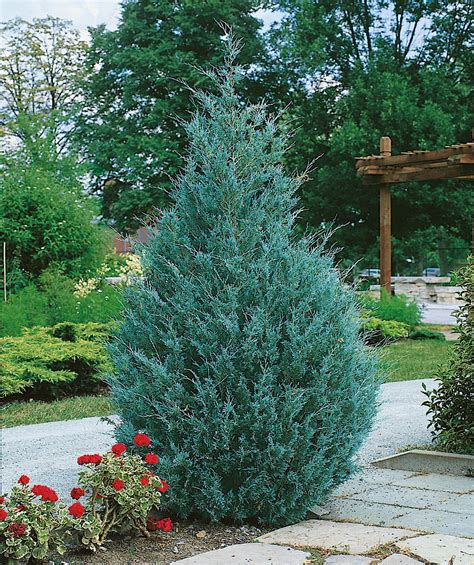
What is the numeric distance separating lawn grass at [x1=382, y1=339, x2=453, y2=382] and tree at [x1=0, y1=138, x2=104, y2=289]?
17.2ft

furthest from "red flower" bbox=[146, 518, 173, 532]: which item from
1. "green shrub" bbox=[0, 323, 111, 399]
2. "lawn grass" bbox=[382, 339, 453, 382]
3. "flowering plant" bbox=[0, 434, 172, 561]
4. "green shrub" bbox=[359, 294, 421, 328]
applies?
"green shrub" bbox=[359, 294, 421, 328]

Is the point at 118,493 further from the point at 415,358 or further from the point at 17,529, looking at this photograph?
the point at 415,358

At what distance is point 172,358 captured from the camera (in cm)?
368

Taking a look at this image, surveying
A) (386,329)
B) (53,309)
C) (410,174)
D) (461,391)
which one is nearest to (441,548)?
(461,391)

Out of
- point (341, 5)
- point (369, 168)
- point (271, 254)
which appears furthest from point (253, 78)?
point (271, 254)

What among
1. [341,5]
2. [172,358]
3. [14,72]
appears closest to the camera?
[172,358]

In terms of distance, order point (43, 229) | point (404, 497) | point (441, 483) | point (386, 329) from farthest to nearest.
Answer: point (43, 229) < point (386, 329) < point (441, 483) < point (404, 497)

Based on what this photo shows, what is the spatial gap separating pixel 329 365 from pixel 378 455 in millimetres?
1941

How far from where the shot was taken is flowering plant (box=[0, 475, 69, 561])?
296cm

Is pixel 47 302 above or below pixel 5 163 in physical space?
below

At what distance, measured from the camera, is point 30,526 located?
119 inches

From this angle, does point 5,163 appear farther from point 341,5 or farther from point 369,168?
point 341,5

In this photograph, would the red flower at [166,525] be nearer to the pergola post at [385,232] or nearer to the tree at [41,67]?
the pergola post at [385,232]

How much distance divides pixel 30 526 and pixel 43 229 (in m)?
A: 10.0
